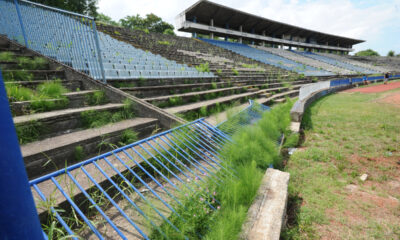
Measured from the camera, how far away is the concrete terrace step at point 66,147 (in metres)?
1.75

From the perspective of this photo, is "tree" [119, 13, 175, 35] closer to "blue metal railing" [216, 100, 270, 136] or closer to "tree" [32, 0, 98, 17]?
"tree" [32, 0, 98, 17]

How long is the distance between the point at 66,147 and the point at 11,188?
1721mm

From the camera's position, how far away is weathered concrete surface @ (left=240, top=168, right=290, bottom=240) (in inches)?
57.7

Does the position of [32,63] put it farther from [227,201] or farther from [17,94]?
[227,201]

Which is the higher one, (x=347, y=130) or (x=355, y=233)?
(x=347, y=130)

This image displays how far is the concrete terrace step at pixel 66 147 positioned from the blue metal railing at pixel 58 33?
154 cm

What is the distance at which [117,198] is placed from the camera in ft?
5.98

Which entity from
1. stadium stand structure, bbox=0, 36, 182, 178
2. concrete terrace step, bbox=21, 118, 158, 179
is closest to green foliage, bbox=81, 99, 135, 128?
stadium stand structure, bbox=0, 36, 182, 178

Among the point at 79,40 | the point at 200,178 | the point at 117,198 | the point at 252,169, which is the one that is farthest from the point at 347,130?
the point at 79,40

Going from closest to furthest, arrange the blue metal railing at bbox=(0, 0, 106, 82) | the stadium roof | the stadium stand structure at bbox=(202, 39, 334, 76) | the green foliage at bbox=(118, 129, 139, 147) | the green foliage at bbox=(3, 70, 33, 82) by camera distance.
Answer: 1. the green foliage at bbox=(118, 129, 139, 147)
2. the green foliage at bbox=(3, 70, 33, 82)
3. the blue metal railing at bbox=(0, 0, 106, 82)
4. the stadium stand structure at bbox=(202, 39, 334, 76)
5. the stadium roof

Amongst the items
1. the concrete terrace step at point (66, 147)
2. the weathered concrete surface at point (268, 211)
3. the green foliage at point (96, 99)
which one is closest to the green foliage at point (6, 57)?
the green foliage at point (96, 99)

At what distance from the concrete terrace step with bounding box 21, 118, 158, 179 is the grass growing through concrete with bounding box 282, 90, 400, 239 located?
237 centimetres

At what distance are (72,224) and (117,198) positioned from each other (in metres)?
0.47

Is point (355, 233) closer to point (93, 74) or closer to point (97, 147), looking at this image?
point (97, 147)
